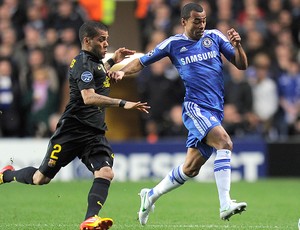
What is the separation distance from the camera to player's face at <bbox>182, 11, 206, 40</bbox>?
10203 mm

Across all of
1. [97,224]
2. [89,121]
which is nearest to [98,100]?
[89,121]

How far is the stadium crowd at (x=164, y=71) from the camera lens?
17.8 meters

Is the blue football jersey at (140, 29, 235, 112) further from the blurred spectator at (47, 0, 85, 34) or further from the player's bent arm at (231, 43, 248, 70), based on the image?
the blurred spectator at (47, 0, 85, 34)

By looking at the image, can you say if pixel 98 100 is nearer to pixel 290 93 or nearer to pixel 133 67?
pixel 133 67

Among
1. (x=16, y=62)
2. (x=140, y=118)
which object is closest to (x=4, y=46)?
(x=16, y=62)

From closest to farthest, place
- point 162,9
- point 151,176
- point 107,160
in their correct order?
1. point 107,160
2. point 151,176
3. point 162,9

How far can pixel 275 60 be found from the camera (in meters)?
18.3

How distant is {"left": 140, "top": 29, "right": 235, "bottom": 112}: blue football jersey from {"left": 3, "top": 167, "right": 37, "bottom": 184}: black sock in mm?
1752

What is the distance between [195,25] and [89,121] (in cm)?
168

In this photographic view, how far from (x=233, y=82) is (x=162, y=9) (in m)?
2.23

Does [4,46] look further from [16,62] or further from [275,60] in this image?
[275,60]

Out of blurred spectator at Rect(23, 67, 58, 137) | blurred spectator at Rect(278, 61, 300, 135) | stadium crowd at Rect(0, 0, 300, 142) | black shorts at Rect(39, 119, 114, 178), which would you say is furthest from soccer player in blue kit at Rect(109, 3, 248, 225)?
blurred spectator at Rect(23, 67, 58, 137)

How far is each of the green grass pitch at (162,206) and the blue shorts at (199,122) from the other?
879mm

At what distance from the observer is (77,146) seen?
31.9ft
